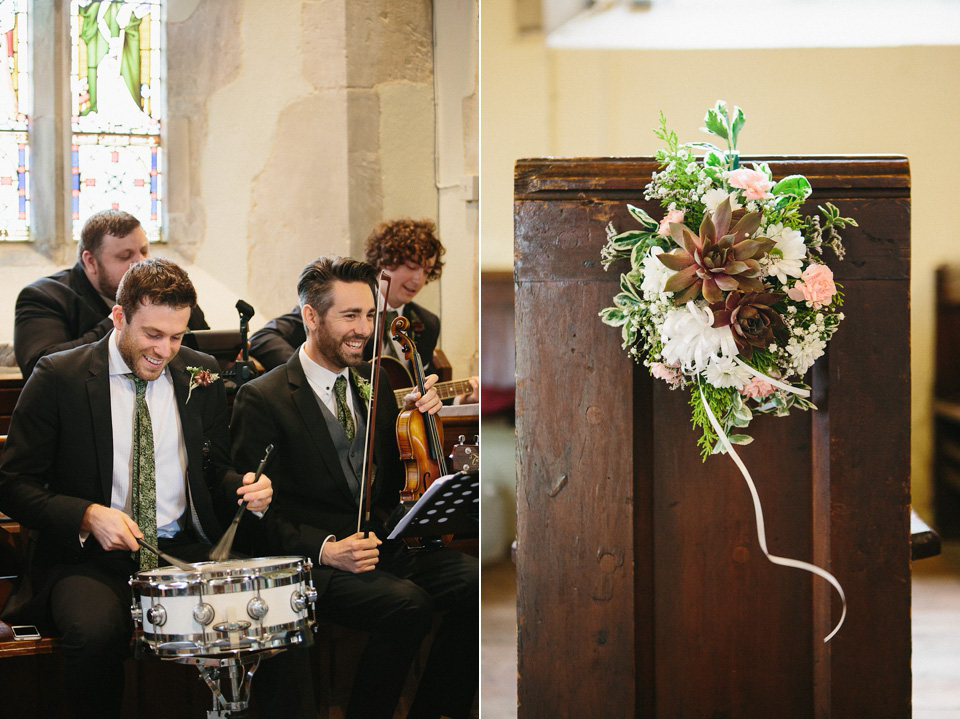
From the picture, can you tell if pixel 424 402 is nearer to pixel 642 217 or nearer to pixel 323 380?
pixel 323 380

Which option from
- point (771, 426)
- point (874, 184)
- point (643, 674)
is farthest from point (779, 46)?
point (643, 674)

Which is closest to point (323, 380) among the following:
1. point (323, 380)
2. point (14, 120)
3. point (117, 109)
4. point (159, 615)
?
point (323, 380)

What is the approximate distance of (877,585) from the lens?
1.25 meters

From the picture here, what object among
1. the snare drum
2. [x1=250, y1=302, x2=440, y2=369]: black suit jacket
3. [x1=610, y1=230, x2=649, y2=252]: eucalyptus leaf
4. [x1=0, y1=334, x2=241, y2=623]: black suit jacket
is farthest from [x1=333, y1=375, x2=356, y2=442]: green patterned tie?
[x1=610, y1=230, x2=649, y2=252]: eucalyptus leaf

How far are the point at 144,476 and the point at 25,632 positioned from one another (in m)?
0.50

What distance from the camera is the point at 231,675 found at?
7.41 feet

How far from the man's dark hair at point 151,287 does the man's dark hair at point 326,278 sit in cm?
35

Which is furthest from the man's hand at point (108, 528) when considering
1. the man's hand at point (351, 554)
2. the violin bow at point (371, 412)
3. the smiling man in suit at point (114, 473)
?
the violin bow at point (371, 412)

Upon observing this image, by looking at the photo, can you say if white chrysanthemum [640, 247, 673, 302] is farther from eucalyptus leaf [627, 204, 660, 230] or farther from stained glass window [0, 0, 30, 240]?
stained glass window [0, 0, 30, 240]

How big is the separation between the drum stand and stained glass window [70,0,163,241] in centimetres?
122

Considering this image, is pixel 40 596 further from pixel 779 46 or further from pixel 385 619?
pixel 779 46

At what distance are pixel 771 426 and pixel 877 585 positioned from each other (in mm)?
256

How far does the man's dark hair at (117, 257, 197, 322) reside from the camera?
258 cm

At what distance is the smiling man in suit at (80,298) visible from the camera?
8.41 feet
